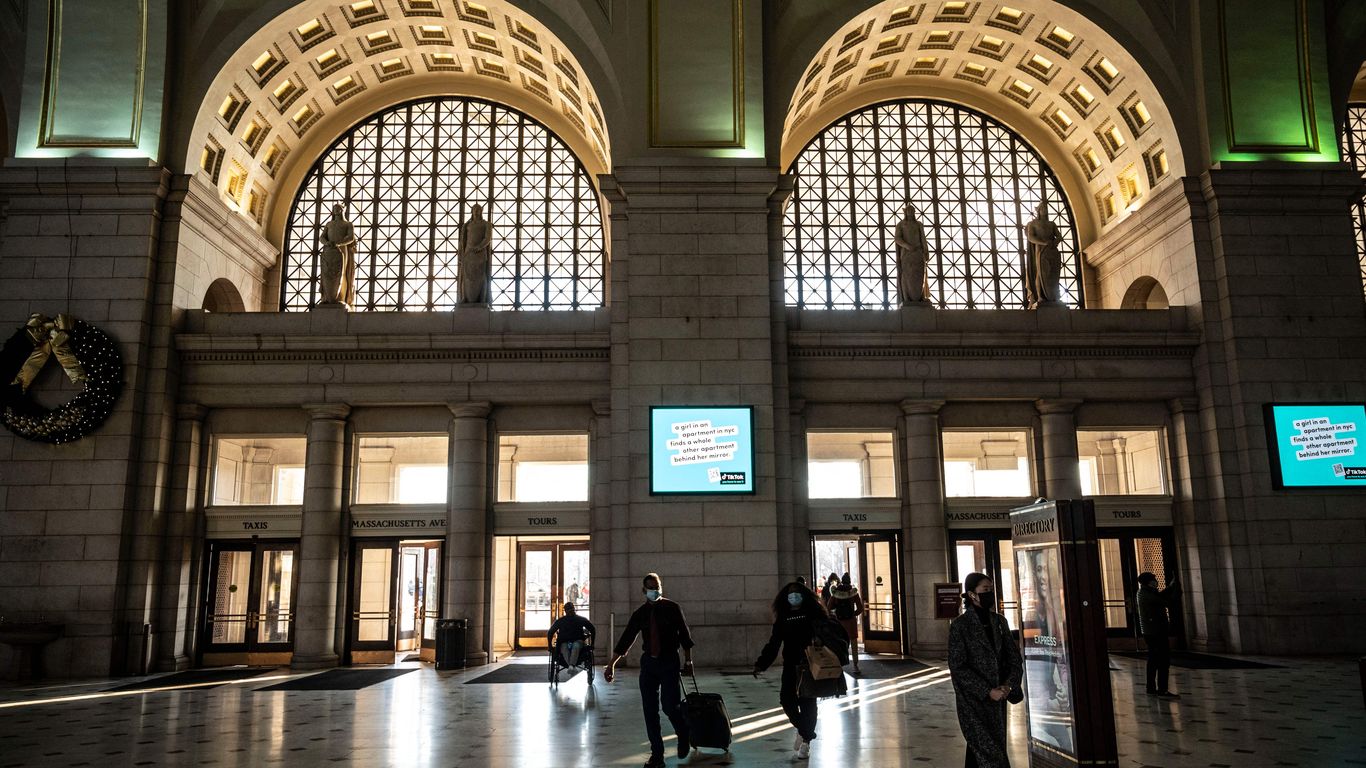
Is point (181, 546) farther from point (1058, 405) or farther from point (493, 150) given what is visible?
point (1058, 405)

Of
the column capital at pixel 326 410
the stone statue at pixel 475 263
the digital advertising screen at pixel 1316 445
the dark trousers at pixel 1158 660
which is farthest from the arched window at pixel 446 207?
the digital advertising screen at pixel 1316 445

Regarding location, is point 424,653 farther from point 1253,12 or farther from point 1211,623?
point 1253,12

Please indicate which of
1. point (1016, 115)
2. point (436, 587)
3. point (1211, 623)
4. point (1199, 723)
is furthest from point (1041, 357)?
point (436, 587)

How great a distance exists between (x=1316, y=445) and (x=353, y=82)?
23563mm

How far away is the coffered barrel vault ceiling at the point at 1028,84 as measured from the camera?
20.8 m

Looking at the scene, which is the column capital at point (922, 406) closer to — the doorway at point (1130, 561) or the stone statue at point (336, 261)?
the doorway at point (1130, 561)

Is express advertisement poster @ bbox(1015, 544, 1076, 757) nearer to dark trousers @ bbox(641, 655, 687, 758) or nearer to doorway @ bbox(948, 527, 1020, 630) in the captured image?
dark trousers @ bbox(641, 655, 687, 758)

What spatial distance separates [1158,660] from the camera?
1223 cm

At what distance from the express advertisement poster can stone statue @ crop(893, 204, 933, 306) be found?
1206 centimetres

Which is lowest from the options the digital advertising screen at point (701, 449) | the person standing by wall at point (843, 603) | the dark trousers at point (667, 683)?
the dark trousers at point (667, 683)

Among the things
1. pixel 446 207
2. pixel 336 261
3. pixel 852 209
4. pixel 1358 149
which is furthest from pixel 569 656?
pixel 1358 149

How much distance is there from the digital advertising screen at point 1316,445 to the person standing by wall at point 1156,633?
7910 millimetres

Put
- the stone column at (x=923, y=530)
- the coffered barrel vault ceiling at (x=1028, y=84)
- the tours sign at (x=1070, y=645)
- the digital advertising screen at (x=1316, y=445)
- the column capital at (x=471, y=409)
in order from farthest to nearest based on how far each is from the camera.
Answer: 1. the coffered barrel vault ceiling at (x=1028, y=84)
2. the column capital at (x=471, y=409)
3. the stone column at (x=923, y=530)
4. the digital advertising screen at (x=1316, y=445)
5. the tours sign at (x=1070, y=645)

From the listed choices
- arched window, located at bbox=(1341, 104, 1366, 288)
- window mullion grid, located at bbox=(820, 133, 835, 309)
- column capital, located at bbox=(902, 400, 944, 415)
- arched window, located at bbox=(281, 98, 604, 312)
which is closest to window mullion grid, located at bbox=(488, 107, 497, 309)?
arched window, located at bbox=(281, 98, 604, 312)
